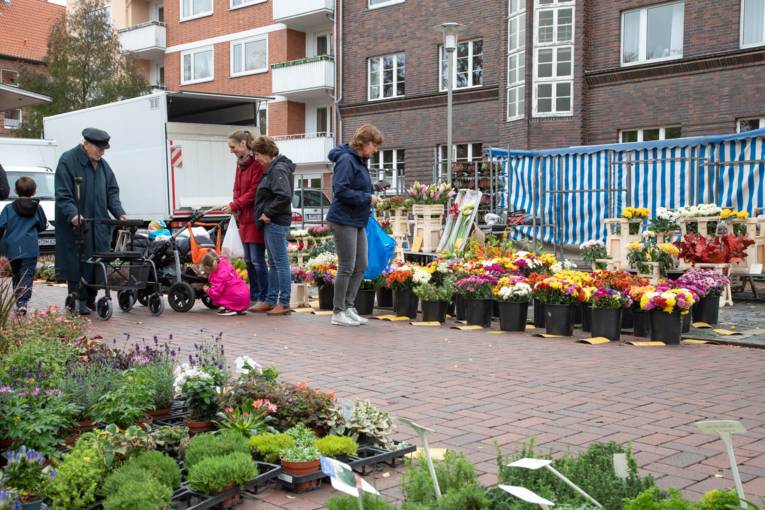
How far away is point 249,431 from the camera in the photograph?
425 centimetres

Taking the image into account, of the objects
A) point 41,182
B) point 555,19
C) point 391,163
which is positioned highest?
point 555,19

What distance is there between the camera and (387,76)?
3222 centimetres

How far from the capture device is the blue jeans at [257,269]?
1070 cm

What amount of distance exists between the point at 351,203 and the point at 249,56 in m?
30.5

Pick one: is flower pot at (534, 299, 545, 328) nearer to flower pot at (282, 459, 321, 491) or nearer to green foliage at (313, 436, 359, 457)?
green foliage at (313, 436, 359, 457)

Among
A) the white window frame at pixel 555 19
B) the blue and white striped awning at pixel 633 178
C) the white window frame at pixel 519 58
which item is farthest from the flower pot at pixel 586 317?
the white window frame at pixel 555 19

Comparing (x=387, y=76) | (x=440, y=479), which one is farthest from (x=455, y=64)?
(x=440, y=479)

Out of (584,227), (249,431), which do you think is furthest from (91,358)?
(584,227)

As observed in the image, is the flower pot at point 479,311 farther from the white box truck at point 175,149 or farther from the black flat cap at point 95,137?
the white box truck at point 175,149

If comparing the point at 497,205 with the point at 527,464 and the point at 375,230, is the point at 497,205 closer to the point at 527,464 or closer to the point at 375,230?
the point at 375,230

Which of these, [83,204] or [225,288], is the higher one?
[83,204]

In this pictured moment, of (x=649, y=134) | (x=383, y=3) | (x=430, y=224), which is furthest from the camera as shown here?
(x=383, y=3)

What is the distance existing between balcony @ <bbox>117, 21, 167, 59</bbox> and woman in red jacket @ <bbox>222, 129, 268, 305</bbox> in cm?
3275

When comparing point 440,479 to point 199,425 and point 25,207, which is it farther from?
point 25,207
